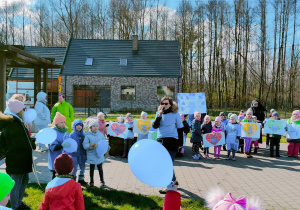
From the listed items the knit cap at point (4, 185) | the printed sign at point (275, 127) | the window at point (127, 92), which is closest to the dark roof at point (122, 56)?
the window at point (127, 92)

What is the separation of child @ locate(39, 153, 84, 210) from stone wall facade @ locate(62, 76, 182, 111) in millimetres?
25533

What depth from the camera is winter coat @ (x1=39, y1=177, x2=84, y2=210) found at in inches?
118

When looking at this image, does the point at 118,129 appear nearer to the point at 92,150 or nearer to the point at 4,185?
the point at 92,150

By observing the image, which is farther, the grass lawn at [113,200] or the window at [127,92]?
the window at [127,92]

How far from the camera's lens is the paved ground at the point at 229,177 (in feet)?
18.5

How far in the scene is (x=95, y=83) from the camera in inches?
1137

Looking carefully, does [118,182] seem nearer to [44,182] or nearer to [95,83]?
[44,182]

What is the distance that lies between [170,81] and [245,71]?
13.6 meters

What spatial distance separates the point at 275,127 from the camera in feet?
31.0

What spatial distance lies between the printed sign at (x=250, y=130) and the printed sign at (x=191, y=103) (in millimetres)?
3225

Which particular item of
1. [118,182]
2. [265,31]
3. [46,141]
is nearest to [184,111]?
[118,182]

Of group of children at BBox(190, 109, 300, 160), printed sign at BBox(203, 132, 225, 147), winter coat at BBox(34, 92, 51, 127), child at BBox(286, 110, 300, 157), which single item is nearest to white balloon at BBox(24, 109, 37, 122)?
winter coat at BBox(34, 92, 51, 127)

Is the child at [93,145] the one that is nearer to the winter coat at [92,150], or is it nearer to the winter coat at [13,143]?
the winter coat at [92,150]

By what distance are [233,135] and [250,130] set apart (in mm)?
767
